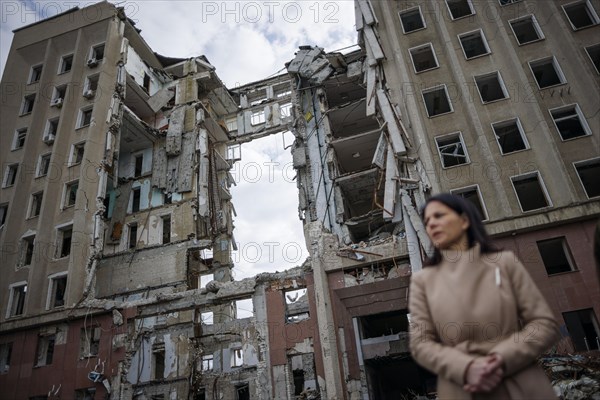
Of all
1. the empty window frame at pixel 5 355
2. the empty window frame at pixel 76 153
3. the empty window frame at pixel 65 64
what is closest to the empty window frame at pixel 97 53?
the empty window frame at pixel 65 64

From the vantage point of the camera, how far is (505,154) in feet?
59.7

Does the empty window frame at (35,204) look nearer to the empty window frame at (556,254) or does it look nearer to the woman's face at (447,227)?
the empty window frame at (556,254)

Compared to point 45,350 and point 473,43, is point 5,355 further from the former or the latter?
point 473,43

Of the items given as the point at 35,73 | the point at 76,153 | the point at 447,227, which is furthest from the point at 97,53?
the point at 447,227

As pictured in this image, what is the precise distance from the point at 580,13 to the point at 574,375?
1795cm

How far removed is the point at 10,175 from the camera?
2639cm

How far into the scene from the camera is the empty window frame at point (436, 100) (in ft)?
68.1

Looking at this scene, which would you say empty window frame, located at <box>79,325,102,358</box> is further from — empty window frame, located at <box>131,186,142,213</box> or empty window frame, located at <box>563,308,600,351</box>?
empty window frame, located at <box>563,308,600,351</box>

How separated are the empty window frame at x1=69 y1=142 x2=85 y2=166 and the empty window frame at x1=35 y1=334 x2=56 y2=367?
1041cm

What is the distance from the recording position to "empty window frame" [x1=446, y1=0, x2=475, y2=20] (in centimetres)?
2242

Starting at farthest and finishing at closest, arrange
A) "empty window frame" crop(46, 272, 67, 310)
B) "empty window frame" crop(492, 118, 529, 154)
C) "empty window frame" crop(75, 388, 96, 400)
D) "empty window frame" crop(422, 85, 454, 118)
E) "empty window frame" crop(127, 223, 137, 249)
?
"empty window frame" crop(127, 223, 137, 249) < "empty window frame" crop(46, 272, 67, 310) < "empty window frame" crop(422, 85, 454, 118) < "empty window frame" crop(75, 388, 96, 400) < "empty window frame" crop(492, 118, 529, 154)

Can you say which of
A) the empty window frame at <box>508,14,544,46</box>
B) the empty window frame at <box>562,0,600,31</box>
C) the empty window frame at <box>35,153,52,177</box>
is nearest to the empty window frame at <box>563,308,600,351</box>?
the empty window frame at <box>508,14,544,46</box>

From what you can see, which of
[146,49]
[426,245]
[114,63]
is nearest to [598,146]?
[426,245]

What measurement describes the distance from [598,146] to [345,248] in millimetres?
11505
